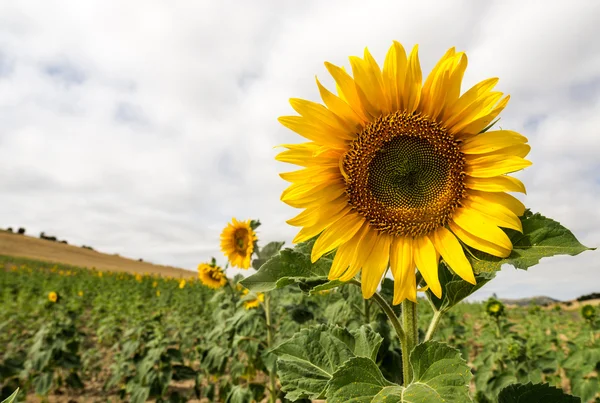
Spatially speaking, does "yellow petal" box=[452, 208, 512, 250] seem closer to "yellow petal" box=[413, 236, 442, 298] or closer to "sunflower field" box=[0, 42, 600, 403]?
"sunflower field" box=[0, 42, 600, 403]

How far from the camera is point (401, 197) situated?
63.8 inches

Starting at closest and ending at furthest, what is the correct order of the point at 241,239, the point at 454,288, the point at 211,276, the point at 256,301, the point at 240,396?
the point at 454,288
the point at 240,396
the point at 256,301
the point at 241,239
the point at 211,276

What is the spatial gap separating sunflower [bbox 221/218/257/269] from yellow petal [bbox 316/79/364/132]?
365 centimetres

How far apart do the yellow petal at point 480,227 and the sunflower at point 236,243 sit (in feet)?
12.3

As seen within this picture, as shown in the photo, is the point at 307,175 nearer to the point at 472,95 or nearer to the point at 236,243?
the point at 472,95

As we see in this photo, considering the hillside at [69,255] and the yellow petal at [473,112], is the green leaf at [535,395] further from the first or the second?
the hillside at [69,255]

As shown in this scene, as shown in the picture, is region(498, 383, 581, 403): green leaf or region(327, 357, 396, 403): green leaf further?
region(498, 383, 581, 403): green leaf

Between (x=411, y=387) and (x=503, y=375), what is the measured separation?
386cm

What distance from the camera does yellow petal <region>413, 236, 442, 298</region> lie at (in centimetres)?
145

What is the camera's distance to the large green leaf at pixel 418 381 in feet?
3.88

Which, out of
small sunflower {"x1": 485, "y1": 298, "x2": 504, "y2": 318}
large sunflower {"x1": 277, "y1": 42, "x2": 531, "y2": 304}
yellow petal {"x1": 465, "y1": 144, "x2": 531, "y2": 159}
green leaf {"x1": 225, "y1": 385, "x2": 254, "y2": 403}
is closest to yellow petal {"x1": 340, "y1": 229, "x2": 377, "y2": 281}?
large sunflower {"x1": 277, "y1": 42, "x2": 531, "y2": 304}

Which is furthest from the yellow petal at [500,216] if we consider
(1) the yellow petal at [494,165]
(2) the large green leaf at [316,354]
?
(2) the large green leaf at [316,354]

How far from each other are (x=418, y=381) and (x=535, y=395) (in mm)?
508

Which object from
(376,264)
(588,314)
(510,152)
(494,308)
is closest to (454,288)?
(376,264)
